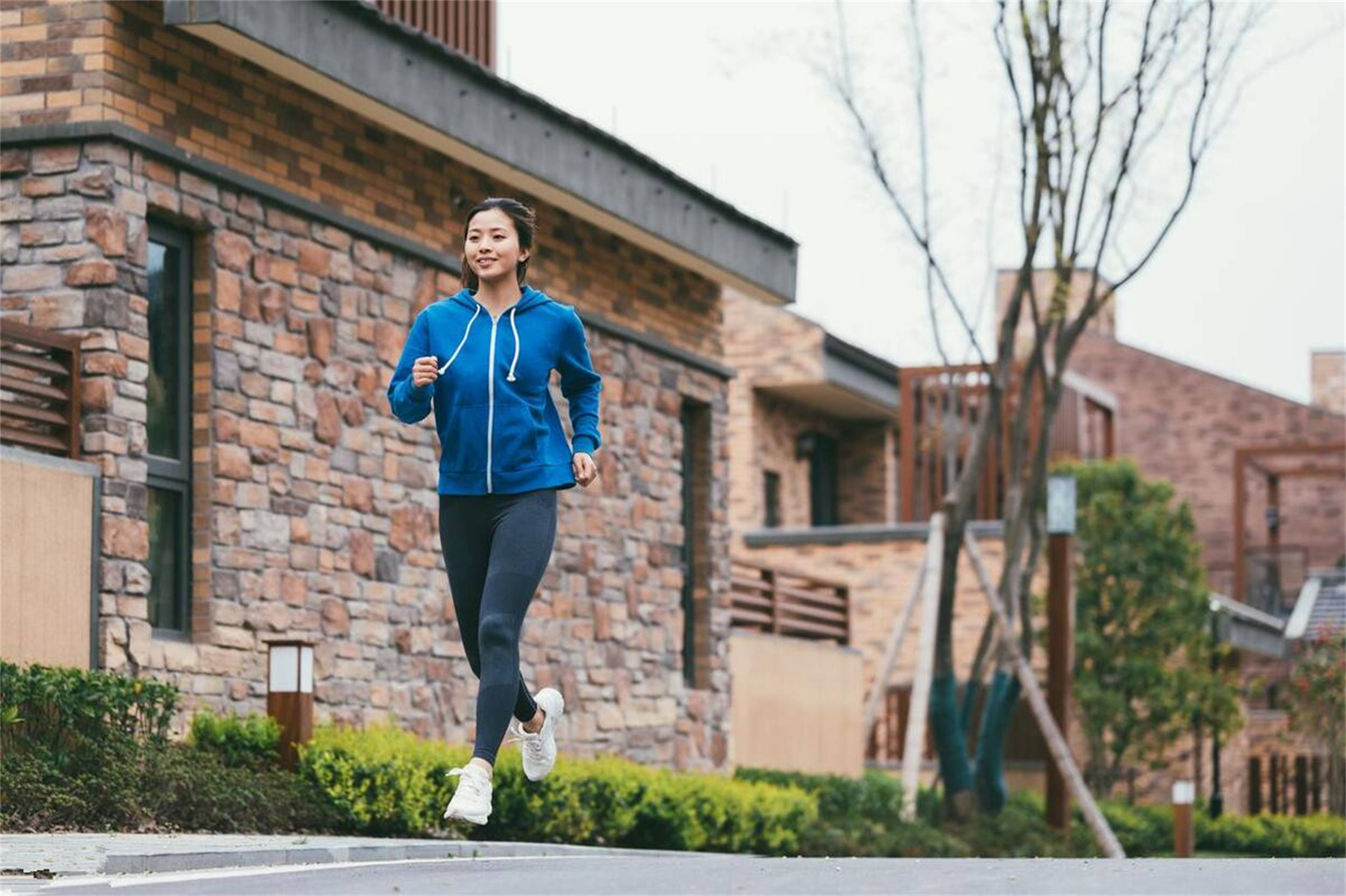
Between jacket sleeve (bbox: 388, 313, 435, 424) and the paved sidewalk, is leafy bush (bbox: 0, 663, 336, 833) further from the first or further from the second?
jacket sleeve (bbox: 388, 313, 435, 424)

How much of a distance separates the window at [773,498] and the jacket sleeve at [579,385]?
24522 mm

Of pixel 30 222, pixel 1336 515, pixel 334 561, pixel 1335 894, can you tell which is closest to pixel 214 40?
pixel 30 222

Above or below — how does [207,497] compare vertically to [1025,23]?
below

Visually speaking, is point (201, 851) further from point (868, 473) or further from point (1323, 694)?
point (1323, 694)

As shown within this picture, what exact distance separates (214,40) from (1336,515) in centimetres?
3762

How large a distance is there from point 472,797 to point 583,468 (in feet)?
3.98

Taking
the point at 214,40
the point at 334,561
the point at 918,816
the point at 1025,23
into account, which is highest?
the point at 1025,23

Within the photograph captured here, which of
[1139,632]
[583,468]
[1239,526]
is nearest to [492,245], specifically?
[583,468]

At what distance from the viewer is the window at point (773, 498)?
33.5 meters

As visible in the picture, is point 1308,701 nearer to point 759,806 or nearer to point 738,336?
point 738,336

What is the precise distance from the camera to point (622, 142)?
18.8 metres

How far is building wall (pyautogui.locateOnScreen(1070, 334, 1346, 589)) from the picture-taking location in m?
47.4

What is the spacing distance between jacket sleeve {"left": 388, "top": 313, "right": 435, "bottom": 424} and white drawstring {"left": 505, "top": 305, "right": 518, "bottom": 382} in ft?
0.91

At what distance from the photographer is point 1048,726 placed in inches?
898
